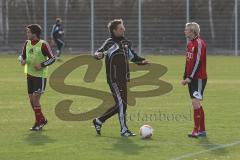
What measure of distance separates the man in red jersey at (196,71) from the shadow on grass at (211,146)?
319 millimetres

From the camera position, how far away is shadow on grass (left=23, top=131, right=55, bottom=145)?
12453 mm

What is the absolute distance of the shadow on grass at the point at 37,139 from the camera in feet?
40.9

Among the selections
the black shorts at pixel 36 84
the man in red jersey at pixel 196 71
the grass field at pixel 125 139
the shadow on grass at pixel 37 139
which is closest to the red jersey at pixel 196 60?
the man in red jersey at pixel 196 71

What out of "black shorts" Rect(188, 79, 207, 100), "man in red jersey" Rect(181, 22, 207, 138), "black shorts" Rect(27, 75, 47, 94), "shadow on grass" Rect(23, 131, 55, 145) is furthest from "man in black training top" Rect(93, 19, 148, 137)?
"black shorts" Rect(27, 75, 47, 94)

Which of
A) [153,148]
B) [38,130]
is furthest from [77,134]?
[153,148]

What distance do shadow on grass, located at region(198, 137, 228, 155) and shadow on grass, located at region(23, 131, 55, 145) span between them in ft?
8.10

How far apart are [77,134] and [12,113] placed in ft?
11.7

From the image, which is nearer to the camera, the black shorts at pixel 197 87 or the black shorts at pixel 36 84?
the black shorts at pixel 197 87

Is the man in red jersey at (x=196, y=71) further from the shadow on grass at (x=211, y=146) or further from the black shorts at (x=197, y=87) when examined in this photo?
the shadow on grass at (x=211, y=146)

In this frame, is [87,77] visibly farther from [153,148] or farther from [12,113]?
[153,148]

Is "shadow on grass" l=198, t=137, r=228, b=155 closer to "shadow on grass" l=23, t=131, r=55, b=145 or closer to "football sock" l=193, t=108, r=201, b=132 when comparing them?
"football sock" l=193, t=108, r=201, b=132

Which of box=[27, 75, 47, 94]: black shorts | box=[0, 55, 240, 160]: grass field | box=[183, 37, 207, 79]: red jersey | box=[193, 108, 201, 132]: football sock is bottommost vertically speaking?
box=[0, 55, 240, 160]: grass field

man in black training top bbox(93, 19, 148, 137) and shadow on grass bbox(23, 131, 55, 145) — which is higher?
man in black training top bbox(93, 19, 148, 137)

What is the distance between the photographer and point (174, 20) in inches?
1811
